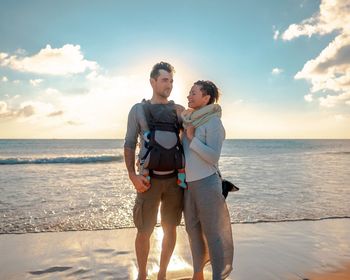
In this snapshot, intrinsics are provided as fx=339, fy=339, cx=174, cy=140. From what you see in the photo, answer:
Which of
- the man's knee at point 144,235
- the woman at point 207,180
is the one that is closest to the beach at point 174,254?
the man's knee at point 144,235

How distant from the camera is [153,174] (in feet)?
11.1

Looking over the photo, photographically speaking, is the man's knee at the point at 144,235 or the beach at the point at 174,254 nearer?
the man's knee at the point at 144,235

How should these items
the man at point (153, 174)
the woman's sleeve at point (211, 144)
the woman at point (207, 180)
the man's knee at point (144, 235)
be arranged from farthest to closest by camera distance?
1. the man's knee at point (144, 235)
2. the man at point (153, 174)
3. the woman at point (207, 180)
4. the woman's sleeve at point (211, 144)

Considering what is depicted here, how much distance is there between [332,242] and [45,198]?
7.40 m

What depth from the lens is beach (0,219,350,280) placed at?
4117 millimetres

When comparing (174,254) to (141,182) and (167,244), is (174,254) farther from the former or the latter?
(141,182)

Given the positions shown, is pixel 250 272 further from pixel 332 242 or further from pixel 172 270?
pixel 332 242

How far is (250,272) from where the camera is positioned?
4145 millimetres

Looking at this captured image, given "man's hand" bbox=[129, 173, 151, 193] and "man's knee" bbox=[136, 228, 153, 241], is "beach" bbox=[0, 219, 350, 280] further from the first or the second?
"man's hand" bbox=[129, 173, 151, 193]

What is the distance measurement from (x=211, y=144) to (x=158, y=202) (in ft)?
2.86

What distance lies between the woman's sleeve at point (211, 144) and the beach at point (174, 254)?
167cm

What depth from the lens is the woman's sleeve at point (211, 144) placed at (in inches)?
123

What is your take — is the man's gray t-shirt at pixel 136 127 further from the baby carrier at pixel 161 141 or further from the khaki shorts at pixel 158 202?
the khaki shorts at pixel 158 202

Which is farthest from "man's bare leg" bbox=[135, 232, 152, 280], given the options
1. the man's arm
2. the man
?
the man's arm
